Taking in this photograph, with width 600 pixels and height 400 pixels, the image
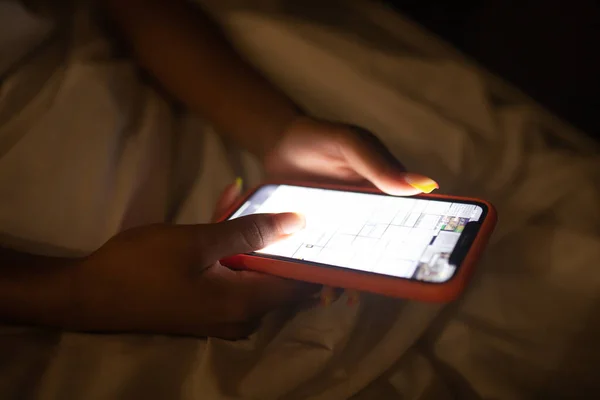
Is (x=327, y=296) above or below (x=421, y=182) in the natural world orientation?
below

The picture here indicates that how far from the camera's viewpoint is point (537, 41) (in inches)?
29.7

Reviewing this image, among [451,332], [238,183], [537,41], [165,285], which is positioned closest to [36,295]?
[165,285]

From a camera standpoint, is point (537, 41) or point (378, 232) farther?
point (537, 41)

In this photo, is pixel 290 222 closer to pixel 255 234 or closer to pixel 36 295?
pixel 255 234

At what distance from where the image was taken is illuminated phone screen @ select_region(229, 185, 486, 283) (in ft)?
1.41

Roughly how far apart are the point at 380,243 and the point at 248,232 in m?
0.12

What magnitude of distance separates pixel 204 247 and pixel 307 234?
107 mm

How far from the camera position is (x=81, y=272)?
0.46m

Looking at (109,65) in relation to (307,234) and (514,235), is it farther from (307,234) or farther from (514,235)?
(514,235)

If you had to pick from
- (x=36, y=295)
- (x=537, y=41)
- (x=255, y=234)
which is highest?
(x=537, y=41)

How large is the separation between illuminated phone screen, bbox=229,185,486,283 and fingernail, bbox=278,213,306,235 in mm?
13

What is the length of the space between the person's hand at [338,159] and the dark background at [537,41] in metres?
0.31

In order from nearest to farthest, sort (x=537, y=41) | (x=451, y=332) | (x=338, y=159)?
(x=451, y=332) < (x=338, y=159) < (x=537, y=41)

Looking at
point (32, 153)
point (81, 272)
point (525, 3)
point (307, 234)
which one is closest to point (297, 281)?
point (307, 234)
